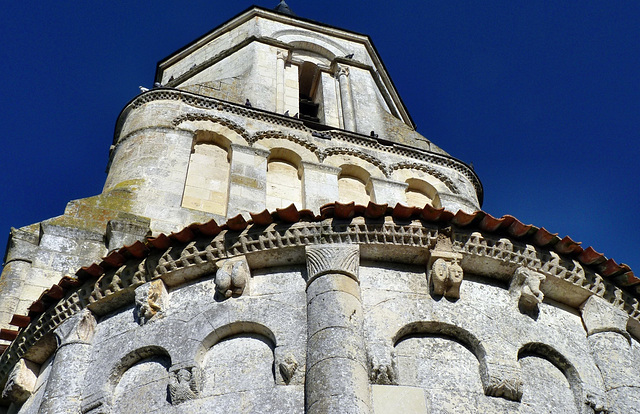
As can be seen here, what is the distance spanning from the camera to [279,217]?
760 cm

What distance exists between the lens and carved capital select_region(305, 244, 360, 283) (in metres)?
7.16

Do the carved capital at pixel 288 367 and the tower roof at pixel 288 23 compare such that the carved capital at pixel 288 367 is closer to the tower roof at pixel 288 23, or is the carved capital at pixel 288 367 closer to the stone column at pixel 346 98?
the stone column at pixel 346 98

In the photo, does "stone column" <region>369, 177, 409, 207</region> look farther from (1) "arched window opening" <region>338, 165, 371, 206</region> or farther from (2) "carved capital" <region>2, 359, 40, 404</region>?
(2) "carved capital" <region>2, 359, 40, 404</region>

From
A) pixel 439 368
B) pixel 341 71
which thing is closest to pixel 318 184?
pixel 341 71

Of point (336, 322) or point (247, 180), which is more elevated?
point (247, 180)

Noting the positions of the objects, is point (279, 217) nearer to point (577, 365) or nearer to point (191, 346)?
point (191, 346)

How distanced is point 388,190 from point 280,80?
4.96 m

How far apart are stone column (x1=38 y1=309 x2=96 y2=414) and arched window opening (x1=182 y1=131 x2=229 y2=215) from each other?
4646mm

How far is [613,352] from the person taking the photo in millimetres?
7398

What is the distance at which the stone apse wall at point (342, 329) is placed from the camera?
6523 mm

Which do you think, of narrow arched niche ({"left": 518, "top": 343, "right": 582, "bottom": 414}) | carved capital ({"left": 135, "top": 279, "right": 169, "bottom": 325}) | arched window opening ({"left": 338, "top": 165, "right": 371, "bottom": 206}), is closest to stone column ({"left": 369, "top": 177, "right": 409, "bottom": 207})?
arched window opening ({"left": 338, "top": 165, "right": 371, "bottom": 206})

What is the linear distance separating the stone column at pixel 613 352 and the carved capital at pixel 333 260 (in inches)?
104

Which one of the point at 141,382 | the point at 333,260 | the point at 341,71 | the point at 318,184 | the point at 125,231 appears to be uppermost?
the point at 341,71

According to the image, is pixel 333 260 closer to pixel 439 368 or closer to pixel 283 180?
pixel 439 368
